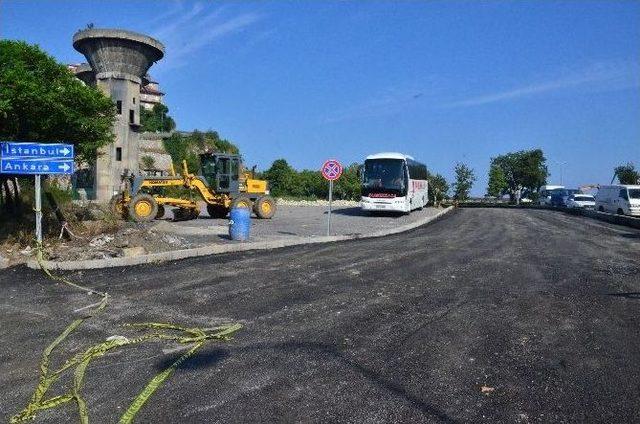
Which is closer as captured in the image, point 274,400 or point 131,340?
point 274,400

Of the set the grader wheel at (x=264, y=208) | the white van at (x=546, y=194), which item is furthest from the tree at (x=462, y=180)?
the grader wheel at (x=264, y=208)

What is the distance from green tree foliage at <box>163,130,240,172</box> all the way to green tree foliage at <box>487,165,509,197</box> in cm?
4752

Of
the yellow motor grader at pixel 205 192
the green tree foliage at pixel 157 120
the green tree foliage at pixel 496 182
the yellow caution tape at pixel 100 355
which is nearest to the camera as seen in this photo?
the yellow caution tape at pixel 100 355

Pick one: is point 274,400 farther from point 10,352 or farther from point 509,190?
point 509,190

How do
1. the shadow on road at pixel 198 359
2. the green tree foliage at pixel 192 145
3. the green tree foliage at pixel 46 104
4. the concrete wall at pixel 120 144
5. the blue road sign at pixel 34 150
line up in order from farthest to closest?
1. the green tree foliage at pixel 192 145
2. the concrete wall at pixel 120 144
3. the green tree foliage at pixel 46 104
4. the blue road sign at pixel 34 150
5. the shadow on road at pixel 198 359

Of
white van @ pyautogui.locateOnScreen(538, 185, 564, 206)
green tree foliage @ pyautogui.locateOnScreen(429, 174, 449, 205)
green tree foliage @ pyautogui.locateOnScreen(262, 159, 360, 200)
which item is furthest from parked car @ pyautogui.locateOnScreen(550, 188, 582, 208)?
green tree foliage @ pyautogui.locateOnScreen(262, 159, 360, 200)

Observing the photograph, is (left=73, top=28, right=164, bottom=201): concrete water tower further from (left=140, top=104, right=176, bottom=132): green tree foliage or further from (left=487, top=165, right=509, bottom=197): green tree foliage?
(left=487, top=165, right=509, bottom=197): green tree foliage

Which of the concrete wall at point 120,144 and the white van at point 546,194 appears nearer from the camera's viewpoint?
the concrete wall at point 120,144

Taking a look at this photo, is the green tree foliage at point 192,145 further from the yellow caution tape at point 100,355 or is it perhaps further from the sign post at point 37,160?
the yellow caution tape at point 100,355

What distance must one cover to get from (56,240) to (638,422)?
1382cm

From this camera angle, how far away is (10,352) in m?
5.54

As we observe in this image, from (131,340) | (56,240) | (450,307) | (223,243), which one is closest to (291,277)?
(450,307)

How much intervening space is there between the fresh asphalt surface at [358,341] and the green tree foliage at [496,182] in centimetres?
8135

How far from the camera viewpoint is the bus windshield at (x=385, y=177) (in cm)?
2633
